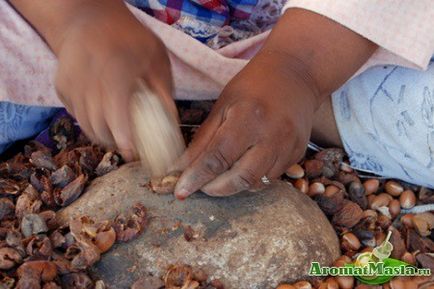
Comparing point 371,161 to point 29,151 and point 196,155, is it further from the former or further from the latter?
point 29,151

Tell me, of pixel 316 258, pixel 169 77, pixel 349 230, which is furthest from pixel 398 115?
pixel 169 77

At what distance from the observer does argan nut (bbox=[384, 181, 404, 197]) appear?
1.22 metres

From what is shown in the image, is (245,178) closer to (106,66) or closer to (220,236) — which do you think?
(220,236)

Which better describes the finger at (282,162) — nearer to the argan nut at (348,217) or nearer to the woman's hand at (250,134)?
the woman's hand at (250,134)

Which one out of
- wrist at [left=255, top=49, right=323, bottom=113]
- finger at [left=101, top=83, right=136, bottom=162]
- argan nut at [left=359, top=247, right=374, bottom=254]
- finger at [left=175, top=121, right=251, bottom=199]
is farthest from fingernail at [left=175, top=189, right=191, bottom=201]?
argan nut at [left=359, top=247, right=374, bottom=254]

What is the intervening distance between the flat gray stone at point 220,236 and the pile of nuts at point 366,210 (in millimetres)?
57

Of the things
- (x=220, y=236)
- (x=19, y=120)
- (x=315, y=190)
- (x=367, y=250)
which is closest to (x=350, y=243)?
(x=367, y=250)

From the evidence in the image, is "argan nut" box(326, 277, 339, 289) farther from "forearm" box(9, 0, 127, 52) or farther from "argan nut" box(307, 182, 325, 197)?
"forearm" box(9, 0, 127, 52)

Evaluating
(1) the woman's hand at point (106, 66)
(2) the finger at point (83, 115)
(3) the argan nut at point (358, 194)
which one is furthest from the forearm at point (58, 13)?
(3) the argan nut at point (358, 194)

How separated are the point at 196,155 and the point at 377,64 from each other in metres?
0.42

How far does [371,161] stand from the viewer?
1255 mm

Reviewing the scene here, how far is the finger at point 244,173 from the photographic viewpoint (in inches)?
36.2

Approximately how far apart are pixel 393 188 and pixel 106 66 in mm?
618

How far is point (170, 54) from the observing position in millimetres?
1194
